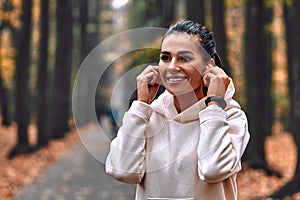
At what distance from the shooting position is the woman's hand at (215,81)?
326 centimetres

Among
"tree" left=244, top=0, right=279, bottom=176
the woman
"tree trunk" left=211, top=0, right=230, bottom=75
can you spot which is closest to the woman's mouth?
the woman

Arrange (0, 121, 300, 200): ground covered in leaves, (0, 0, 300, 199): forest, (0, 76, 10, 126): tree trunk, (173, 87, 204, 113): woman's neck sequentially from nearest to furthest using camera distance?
(173, 87, 204, 113): woman's neck, (0, 0, 300, 199): forest, (0, 121, 300, 200): ground covered in leaves, (0, 76, 10, 126): tree trunk

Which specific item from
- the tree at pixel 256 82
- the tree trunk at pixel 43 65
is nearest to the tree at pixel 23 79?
the tree trunk at pixel 43 65

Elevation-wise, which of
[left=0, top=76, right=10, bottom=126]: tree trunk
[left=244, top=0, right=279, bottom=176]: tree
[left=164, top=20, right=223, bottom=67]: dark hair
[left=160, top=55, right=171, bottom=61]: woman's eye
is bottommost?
[left=0, top=76, right=10, bottom=126]: tree trunk

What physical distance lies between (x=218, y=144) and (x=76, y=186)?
1250 centimetres

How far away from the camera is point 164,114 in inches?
132

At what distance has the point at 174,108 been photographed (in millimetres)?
3355

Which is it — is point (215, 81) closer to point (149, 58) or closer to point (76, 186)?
point (149, 58)

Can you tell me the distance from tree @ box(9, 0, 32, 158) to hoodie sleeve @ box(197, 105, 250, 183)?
63.2 ft

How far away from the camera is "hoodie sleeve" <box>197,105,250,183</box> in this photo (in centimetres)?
312

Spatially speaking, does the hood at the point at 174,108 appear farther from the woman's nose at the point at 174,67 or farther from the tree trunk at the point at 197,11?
→ the tree trunk at the point at 197,11

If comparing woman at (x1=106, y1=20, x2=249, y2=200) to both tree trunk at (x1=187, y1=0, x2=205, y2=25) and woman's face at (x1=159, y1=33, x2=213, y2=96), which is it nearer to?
woman's face at (x1=159, y1=33, x2=213, y2=96)

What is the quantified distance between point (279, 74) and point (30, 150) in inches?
742

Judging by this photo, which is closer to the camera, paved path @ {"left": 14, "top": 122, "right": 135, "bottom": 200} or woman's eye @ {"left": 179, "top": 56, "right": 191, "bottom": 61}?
woman's eye @ {"left": 179, "top": 56, "right": 191, "bottom": 61}
